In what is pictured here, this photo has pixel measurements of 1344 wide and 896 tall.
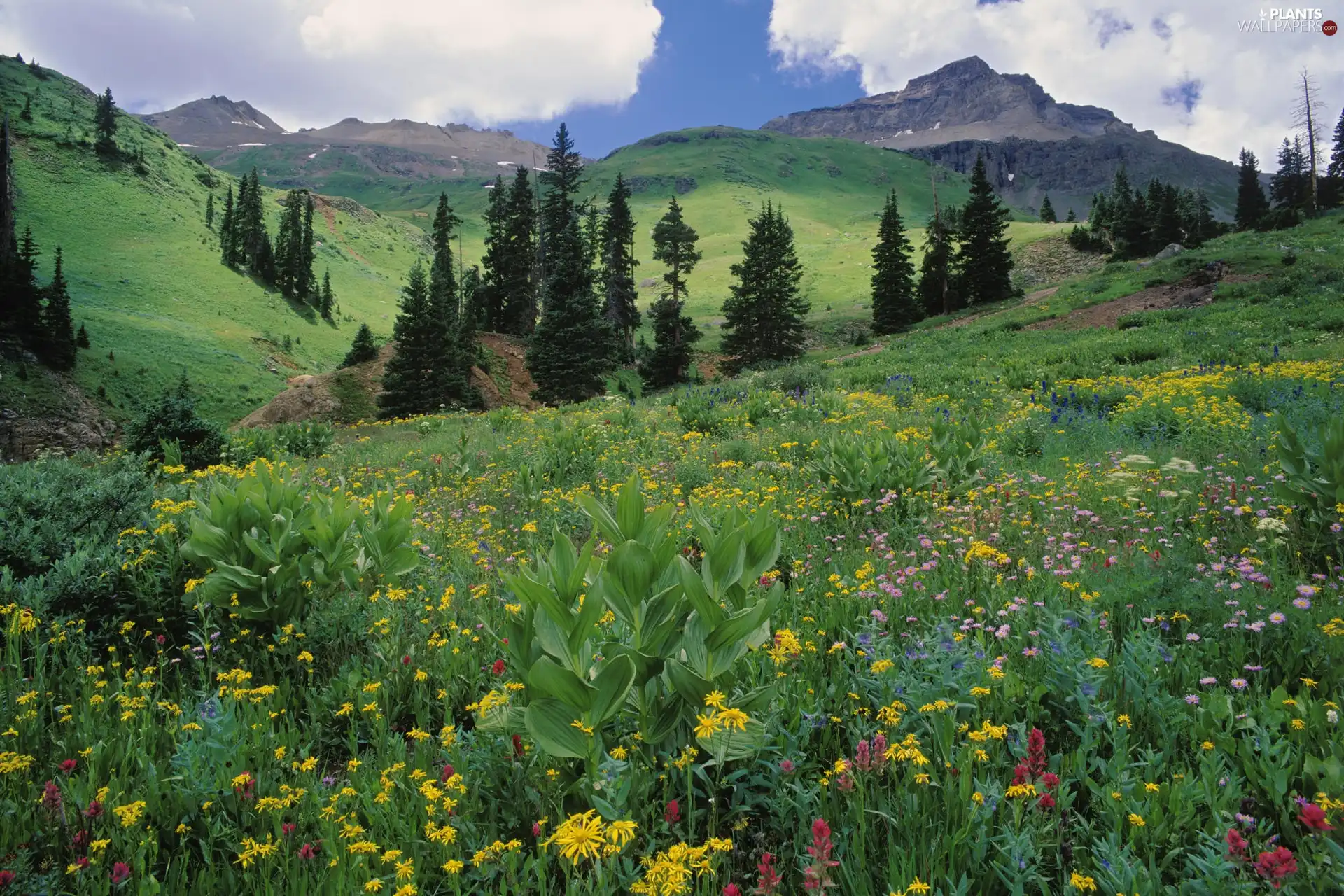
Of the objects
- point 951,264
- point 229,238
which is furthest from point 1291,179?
point 229,238

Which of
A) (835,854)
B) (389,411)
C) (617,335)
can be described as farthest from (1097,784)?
(617,335)

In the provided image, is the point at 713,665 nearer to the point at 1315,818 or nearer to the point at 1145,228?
the point at 1315,818

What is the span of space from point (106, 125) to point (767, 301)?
104 m

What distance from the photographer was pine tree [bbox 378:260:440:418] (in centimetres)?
3173

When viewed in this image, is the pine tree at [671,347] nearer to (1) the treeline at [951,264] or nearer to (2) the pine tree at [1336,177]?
(1) the treeline at [951,264]

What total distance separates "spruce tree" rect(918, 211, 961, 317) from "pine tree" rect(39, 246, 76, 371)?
193 feet

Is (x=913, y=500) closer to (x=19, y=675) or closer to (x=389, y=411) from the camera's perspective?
(x=19, y=675)

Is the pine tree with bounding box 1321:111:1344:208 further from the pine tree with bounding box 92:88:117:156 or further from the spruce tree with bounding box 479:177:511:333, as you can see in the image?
the pine tree with bounding box 92:88:117:156

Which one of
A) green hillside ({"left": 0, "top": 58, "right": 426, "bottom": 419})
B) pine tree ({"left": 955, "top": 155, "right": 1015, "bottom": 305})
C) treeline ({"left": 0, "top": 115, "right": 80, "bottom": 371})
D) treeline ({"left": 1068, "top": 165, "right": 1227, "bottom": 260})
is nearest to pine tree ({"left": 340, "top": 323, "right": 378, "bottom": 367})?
green hillside ({"left": 0, "top": 58, "right": 426, "bottom": 419})

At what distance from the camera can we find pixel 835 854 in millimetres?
2086

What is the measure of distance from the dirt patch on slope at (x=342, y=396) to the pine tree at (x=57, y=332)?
1195 centimetres

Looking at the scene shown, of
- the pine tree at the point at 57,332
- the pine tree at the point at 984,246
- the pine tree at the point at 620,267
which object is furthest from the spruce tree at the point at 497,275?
the pine tree at the point at 984,246

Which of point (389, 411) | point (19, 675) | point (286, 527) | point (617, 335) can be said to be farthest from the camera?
point (617, 335)

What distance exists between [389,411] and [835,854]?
3319 cm
